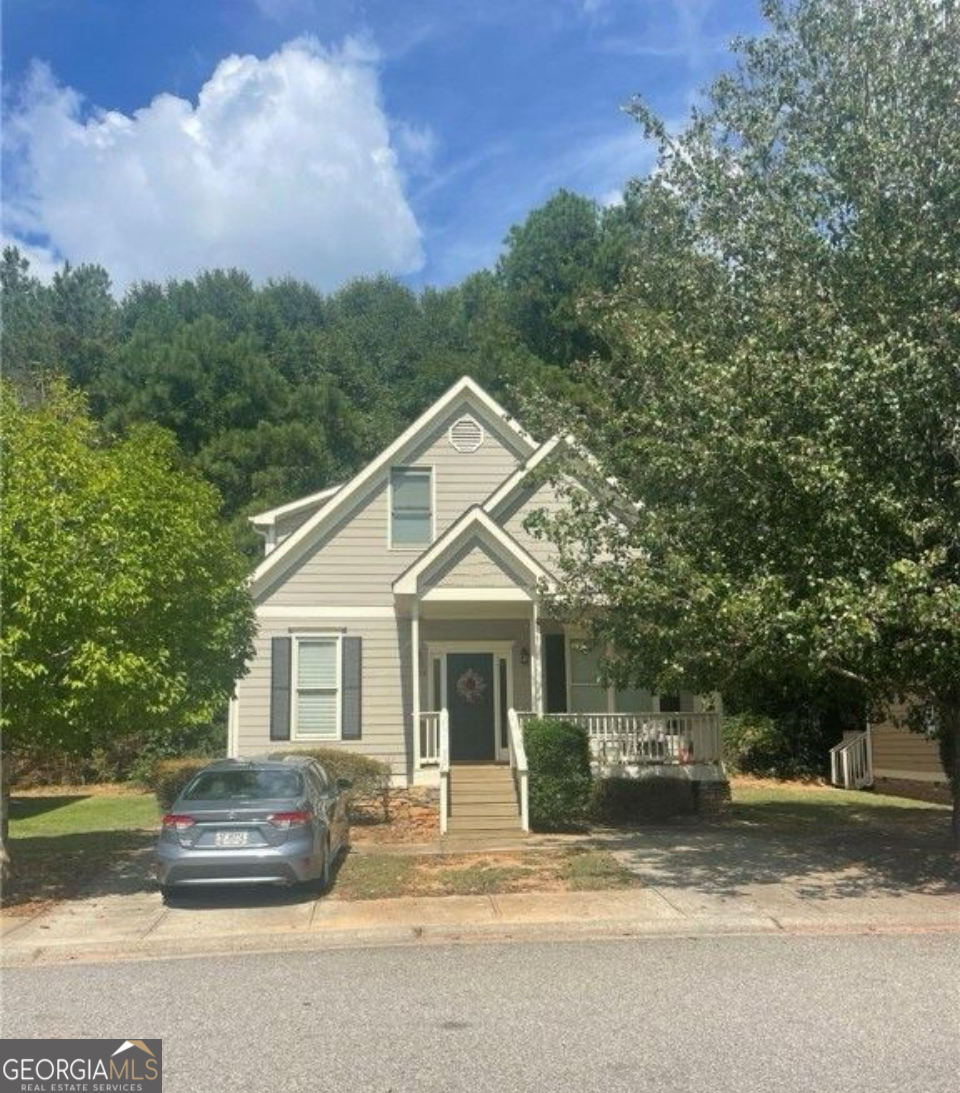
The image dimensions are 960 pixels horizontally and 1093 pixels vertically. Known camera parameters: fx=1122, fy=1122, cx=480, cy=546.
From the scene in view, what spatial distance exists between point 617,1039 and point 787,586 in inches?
234

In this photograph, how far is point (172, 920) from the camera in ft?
35.3

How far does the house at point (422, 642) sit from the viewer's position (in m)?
18.7

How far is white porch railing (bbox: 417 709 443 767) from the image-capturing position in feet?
60.4

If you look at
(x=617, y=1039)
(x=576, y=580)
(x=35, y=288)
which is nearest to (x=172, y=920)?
(x=617, y=1039)


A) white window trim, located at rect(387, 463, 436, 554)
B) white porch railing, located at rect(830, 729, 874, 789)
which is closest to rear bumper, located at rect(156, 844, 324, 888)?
white window trim, located at rect(387, 463, 436, 554)

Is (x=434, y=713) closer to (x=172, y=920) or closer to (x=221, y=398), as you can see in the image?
(x=172, y=920)

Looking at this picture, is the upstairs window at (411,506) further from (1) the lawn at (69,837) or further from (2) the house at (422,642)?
(1) the lawn at (69,837)

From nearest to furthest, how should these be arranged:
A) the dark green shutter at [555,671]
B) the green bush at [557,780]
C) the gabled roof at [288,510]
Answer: the green bush at [557,780], the dark green shutter at [555,671], the gabled roof at [288,510]

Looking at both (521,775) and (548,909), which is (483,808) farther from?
(548,909)

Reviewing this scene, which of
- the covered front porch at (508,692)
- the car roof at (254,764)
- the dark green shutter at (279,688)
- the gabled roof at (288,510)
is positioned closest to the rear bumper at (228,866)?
the car roof at (254,764)

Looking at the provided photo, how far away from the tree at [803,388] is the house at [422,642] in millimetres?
4059

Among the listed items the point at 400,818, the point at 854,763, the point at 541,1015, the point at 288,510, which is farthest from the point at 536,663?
the point at 541,1015

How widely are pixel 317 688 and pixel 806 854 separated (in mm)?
9242

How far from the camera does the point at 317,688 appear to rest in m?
20.0
